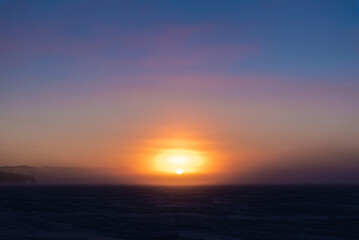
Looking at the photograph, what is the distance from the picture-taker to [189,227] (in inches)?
1640

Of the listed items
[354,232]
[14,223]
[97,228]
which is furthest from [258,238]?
[14,223]

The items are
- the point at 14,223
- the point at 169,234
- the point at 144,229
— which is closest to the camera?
the point at 169,234

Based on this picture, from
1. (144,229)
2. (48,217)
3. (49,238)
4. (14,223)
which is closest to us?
(49,238)

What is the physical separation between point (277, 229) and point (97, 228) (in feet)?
52.7

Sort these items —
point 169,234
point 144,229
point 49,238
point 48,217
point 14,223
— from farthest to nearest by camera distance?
point 48,217 < point 14,223 < point 144,229 < point 169,234 < point 49,238

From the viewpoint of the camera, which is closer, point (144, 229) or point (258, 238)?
point (258, 238)

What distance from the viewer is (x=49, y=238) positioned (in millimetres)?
33875

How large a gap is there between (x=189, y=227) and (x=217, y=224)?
3745 millimetres

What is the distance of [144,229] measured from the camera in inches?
1551

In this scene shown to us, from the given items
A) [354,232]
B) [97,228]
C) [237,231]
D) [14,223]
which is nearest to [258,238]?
[237,231]

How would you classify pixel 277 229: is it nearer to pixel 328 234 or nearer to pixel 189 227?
pixel 328 234

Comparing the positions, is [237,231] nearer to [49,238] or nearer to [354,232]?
[354,232]

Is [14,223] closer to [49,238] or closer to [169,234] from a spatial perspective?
[49,238]

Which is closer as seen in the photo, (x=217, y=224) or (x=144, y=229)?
(x=144, y=229)
